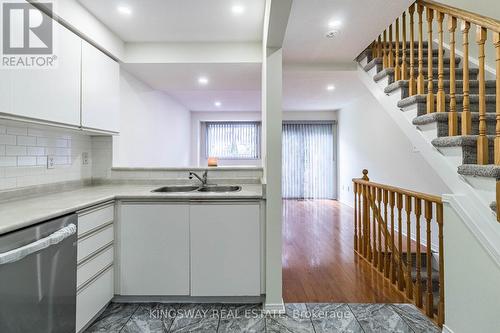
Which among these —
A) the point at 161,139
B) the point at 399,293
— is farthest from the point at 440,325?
the point at 161,139

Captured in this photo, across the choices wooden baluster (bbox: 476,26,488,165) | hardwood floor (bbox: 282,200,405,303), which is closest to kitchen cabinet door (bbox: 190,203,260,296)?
hardwood floor (bbox: 282,200,405,303)

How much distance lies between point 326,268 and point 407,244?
858 millimetres

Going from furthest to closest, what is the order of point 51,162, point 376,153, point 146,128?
point 376,153 < point 146,128 < point 51,162

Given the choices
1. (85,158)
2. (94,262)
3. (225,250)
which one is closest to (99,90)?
(85,158)

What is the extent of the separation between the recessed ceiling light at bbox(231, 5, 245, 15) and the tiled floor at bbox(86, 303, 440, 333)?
2509mm

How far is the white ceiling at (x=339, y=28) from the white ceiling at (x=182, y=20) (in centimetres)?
44

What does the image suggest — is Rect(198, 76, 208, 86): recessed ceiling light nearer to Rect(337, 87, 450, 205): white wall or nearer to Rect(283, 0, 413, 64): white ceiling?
Rect(283, 0, 413, 64): white ceiling

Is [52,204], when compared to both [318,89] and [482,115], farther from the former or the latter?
[318,89]

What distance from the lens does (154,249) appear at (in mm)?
1945

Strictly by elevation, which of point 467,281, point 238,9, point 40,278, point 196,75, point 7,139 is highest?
point 238,9

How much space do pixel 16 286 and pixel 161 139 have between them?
11.2ft

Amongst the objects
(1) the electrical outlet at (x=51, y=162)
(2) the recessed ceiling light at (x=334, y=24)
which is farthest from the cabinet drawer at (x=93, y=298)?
(2) the recessed ceiling light at (x=334, y=24)

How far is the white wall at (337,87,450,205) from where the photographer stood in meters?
3.58

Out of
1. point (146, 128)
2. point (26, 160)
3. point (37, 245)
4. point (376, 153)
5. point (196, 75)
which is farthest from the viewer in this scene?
point (376, 153)
